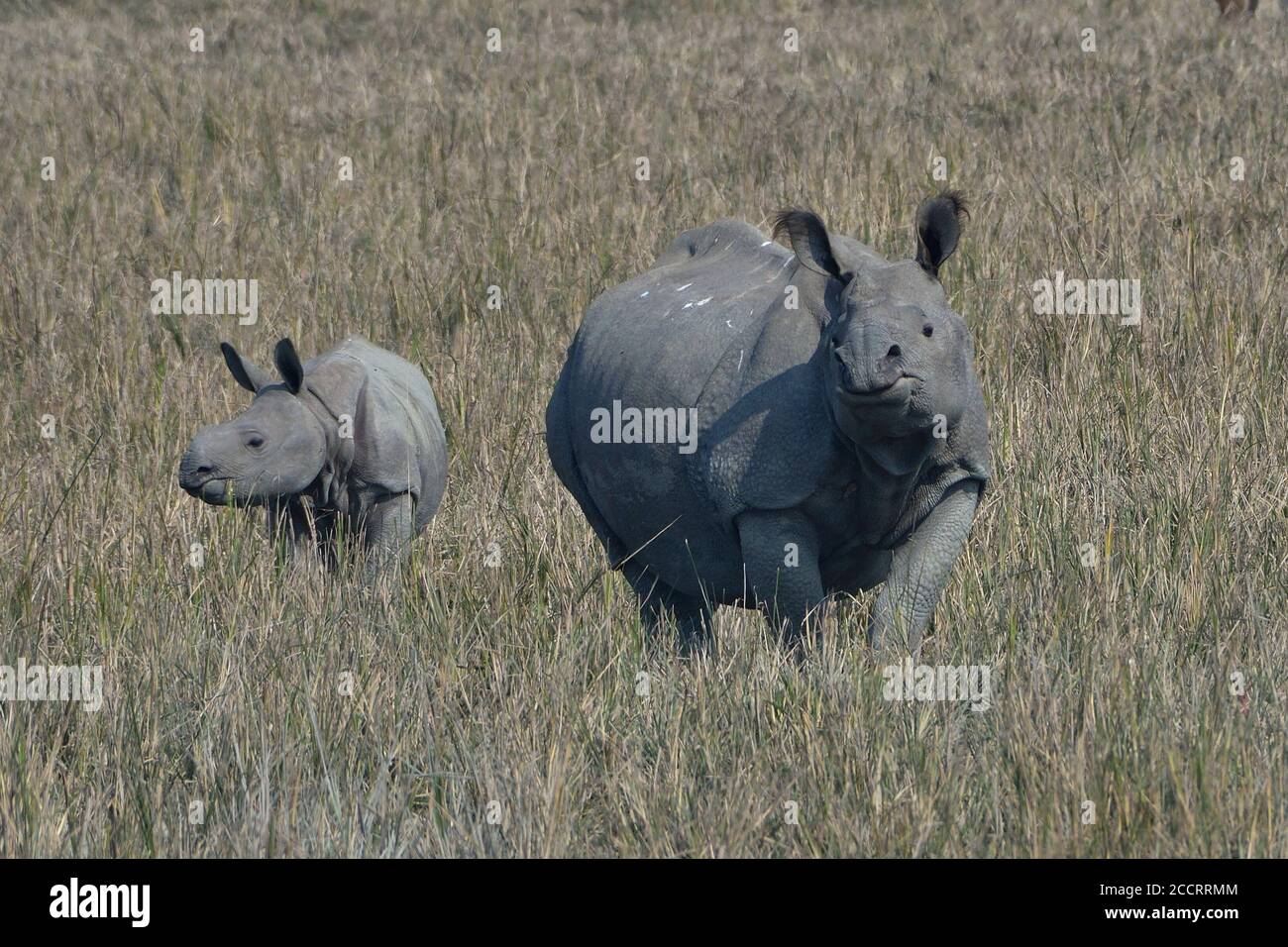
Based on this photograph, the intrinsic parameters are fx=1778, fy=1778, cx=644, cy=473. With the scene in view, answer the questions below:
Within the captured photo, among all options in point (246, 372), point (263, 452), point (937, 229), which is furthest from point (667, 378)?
point (246, 372)

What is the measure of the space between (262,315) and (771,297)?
495cm

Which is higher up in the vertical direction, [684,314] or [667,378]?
[684,314]

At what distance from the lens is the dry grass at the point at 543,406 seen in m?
3.47

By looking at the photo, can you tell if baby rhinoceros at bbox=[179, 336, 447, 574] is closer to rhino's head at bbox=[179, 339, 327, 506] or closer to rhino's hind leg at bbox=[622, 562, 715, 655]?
rhino's head at bbox=[179, 339, 327, 506]

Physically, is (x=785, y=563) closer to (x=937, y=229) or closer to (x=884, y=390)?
A: (x=884, y=390)

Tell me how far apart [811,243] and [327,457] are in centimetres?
246

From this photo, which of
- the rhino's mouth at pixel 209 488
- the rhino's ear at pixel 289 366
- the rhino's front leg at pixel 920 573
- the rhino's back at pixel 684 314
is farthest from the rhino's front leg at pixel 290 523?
the rhino's front leg at pixel 920 573

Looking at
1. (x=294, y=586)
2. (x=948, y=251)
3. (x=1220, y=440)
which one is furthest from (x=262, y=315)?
(x=948, y=251)

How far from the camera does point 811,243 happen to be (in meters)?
4.00

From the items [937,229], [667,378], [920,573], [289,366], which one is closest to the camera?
[937,229]

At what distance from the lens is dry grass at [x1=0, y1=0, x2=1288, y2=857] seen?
11.4 feet

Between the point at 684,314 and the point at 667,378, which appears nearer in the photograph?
the point at 667,378

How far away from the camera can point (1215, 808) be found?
10.5ft

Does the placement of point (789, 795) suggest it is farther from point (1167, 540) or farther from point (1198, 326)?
point (1198, 326)
